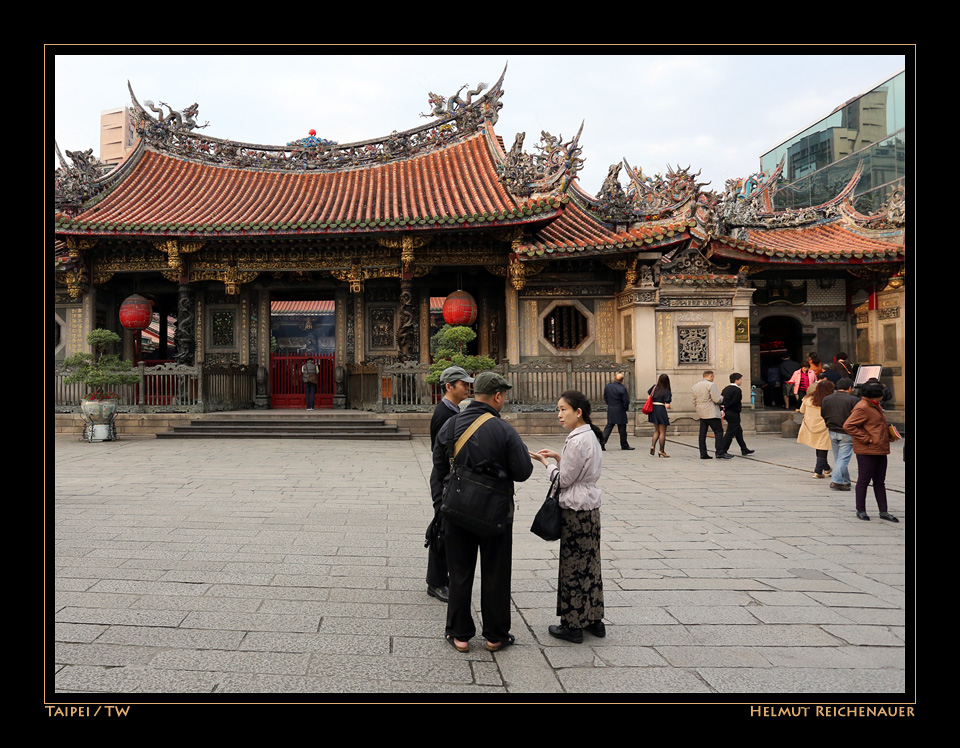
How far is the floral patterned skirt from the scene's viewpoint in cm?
306

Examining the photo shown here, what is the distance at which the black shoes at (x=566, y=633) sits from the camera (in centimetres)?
306

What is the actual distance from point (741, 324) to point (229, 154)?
1420cm

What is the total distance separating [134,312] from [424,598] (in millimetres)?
13097

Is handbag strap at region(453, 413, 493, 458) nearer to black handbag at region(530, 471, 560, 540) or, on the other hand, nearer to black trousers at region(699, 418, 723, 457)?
black handbag at region(530, 471, 560, 540)

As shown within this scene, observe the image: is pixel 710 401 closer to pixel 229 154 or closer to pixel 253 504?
pixel 253 504

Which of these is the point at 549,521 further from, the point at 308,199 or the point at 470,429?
the point at 308,199

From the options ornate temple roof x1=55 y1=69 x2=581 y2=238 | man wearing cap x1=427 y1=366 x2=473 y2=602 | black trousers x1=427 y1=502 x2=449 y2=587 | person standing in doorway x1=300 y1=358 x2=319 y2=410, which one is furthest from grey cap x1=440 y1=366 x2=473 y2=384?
person standing in doorway x1=300 y1=358 x2=319 y2=410

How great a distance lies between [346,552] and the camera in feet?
15.2

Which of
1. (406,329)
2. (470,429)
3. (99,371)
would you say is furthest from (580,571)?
(99,371)

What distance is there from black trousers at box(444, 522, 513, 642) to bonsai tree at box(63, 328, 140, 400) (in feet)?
39.6

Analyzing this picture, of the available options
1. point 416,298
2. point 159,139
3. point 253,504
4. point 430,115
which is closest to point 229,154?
point 159,139

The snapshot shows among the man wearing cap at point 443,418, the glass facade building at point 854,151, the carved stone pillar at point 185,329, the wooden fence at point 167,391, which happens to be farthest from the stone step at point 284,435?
the glass facade building at point 854,151

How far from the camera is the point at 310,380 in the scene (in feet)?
49.3

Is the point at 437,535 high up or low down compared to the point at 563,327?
down
